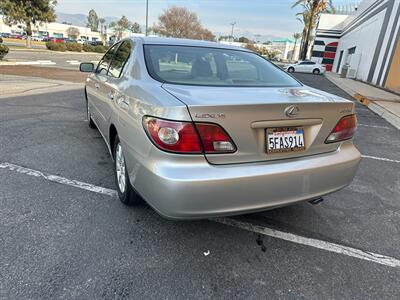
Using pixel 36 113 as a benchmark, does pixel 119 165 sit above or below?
above

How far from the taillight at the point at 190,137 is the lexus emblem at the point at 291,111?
18.5 inches

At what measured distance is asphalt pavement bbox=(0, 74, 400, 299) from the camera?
6.64 feet

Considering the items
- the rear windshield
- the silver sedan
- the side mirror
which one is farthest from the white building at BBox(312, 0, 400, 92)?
the silver sedan

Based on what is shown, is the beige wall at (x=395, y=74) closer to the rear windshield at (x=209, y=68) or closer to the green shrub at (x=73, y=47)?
the rear windshield at (x=209, y=68)

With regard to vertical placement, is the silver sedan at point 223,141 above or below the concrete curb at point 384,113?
above

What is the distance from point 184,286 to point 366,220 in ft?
6.62

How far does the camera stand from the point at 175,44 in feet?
10.4

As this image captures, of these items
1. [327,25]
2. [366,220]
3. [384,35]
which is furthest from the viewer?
[327,25]

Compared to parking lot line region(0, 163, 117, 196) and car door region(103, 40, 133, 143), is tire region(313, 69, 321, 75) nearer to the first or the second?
car door region(103, 40, 133, 143)

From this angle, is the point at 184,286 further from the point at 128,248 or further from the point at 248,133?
the point at 248,133

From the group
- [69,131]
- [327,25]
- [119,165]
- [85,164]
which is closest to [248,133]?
[119,165]

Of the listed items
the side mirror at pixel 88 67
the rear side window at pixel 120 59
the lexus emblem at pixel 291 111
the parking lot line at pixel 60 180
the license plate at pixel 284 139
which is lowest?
the parking lot line at pixel 60 180

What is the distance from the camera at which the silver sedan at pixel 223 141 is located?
1.96m

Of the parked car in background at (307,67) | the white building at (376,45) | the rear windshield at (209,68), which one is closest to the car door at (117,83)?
the rear windshield at (209,68)
